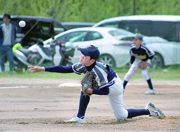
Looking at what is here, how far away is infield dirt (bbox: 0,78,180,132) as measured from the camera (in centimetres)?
514

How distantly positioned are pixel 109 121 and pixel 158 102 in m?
2.37

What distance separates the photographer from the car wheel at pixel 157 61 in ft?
48.4

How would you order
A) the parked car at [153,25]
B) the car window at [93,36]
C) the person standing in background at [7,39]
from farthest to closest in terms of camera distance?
1. the parked car at [153,25]
2. the car window at [93,36]
3. the person standing in background at [7,39]

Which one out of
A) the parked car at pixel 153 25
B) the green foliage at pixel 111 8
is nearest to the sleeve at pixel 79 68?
the parked car at pixel 153 25

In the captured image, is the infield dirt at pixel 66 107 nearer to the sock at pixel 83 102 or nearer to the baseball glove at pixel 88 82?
the sock at pixel 83 102

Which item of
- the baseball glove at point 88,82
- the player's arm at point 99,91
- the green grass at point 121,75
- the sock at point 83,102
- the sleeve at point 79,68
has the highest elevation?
the sleeve at point 79,68

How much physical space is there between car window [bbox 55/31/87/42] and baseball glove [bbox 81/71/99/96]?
9.25 metres

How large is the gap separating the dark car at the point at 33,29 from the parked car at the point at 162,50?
4.99 meters

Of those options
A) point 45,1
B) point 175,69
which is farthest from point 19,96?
point 45,1

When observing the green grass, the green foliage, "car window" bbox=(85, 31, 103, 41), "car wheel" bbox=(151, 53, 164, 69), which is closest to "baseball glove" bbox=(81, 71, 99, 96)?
the green grass

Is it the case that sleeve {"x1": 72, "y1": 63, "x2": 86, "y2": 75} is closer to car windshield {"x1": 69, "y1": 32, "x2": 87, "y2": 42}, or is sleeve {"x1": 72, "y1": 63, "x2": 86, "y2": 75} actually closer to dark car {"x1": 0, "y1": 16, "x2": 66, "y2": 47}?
car windshield {"x1": 69, "y1": 32, "x2": 87, "y2": 42}

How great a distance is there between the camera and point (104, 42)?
14039mm

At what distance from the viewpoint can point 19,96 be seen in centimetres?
834

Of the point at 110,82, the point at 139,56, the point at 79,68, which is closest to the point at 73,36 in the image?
the point at 139,56
